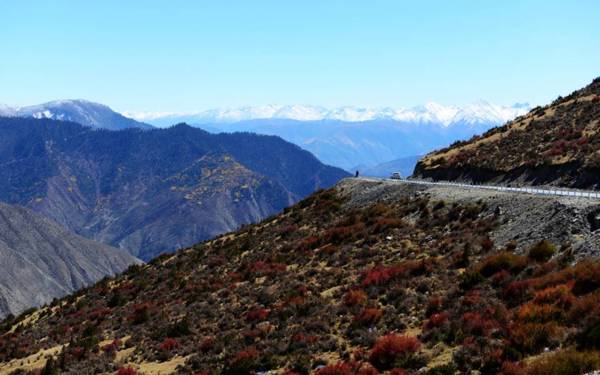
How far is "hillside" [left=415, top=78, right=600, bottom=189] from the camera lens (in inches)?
1731

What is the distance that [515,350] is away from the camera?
1638cm

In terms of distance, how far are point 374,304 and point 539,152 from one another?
31.8m

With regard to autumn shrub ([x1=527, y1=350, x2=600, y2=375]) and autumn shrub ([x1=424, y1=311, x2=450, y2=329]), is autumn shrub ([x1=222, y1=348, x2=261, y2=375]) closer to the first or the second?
autumn shrub ([x1=424, y1=311, x2=450, y2=329])

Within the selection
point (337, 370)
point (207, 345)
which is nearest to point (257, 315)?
point (207, 345)

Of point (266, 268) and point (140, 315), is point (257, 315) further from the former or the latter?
point (140, 315)

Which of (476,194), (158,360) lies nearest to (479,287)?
(158,360)

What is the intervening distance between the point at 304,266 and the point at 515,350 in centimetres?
2018

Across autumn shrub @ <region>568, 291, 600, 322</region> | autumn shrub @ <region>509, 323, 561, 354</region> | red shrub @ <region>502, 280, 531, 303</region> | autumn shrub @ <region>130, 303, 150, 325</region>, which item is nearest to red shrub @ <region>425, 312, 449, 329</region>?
red shrub @ <region>502, 280, 531, 303</region>

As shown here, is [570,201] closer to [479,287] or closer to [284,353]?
[479,287]

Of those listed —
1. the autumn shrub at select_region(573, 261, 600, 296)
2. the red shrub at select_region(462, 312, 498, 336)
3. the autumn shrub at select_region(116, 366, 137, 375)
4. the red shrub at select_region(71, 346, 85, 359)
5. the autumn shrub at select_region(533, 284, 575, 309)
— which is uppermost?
the autumn shrub at select_region(573, 261, 600, 296)

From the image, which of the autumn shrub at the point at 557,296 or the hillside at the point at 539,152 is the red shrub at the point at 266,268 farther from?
the hillside at the point at 539,152

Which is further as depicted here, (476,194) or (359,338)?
(476,194)

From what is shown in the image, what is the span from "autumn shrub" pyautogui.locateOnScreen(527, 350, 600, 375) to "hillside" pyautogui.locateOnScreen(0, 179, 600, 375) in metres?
0.03

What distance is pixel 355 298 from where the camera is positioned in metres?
25.5
